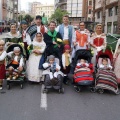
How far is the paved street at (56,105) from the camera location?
5.05m

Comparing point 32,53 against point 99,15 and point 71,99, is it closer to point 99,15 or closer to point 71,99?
point 71,99

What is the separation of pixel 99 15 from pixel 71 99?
34.0m

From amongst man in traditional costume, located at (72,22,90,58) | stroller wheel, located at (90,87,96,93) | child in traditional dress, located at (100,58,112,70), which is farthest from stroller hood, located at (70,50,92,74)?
stroller wheel, located at (90,87,96,93)

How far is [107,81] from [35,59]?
2321mm

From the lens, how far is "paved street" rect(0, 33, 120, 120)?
505 centimetres

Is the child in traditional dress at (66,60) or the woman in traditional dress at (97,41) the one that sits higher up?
the woman in traditional dress at (97,41)

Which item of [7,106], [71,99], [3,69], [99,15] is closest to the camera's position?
[7,106]

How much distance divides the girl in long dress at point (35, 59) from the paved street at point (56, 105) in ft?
1.40

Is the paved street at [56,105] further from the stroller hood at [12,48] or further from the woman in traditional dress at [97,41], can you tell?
the woman in traditional dress at [97,41]

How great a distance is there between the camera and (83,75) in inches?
255

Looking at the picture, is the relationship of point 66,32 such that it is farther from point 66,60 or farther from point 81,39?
point 66,60

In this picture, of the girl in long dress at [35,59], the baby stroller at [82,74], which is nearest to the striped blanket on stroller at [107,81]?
the baby stroller at [82,74]

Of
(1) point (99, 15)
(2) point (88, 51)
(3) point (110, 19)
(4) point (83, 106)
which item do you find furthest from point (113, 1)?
(4) point (83, 106)

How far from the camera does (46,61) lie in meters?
7.15
